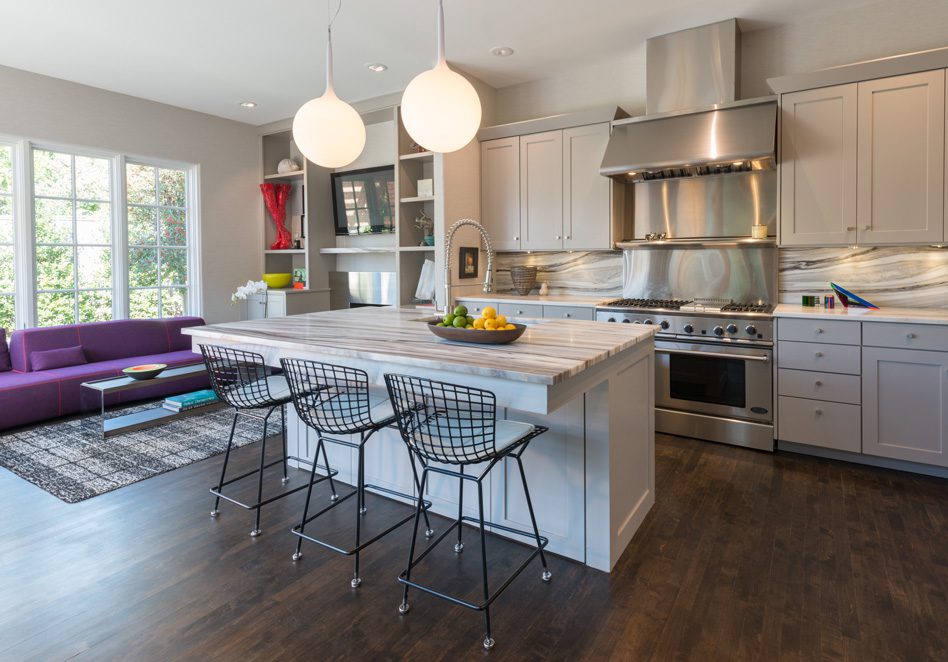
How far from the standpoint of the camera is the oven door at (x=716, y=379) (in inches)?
145

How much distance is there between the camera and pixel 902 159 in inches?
134

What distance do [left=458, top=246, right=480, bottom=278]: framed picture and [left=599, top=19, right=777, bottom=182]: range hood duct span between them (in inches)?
58.5

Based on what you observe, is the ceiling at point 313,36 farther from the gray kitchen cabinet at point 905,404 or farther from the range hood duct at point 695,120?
the gray kitchen cabinet at point 905,404

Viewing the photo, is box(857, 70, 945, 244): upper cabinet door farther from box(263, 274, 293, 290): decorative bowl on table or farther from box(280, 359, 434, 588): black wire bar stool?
box(263, 274, 293, 290): decorative bowl on table

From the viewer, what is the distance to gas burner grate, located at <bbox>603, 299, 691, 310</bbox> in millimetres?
4184

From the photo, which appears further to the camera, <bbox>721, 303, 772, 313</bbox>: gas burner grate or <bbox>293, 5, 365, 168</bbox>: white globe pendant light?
<bbox>721, 303, 772, 313</bbox>: gas burner grate

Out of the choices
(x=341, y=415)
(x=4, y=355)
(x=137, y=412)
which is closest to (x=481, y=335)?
(x=341, y=415)

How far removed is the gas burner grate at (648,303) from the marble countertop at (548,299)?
12cm

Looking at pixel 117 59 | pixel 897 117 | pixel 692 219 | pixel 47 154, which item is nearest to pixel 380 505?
pixel 692 219

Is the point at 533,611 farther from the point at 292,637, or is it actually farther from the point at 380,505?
the point at 380,505

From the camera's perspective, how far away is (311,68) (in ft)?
15.9

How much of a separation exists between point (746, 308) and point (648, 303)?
688 millimetres

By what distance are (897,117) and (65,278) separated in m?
6.70

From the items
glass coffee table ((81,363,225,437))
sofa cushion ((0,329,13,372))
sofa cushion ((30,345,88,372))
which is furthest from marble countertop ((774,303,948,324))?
sofa cushion ((0,329,13,372))
